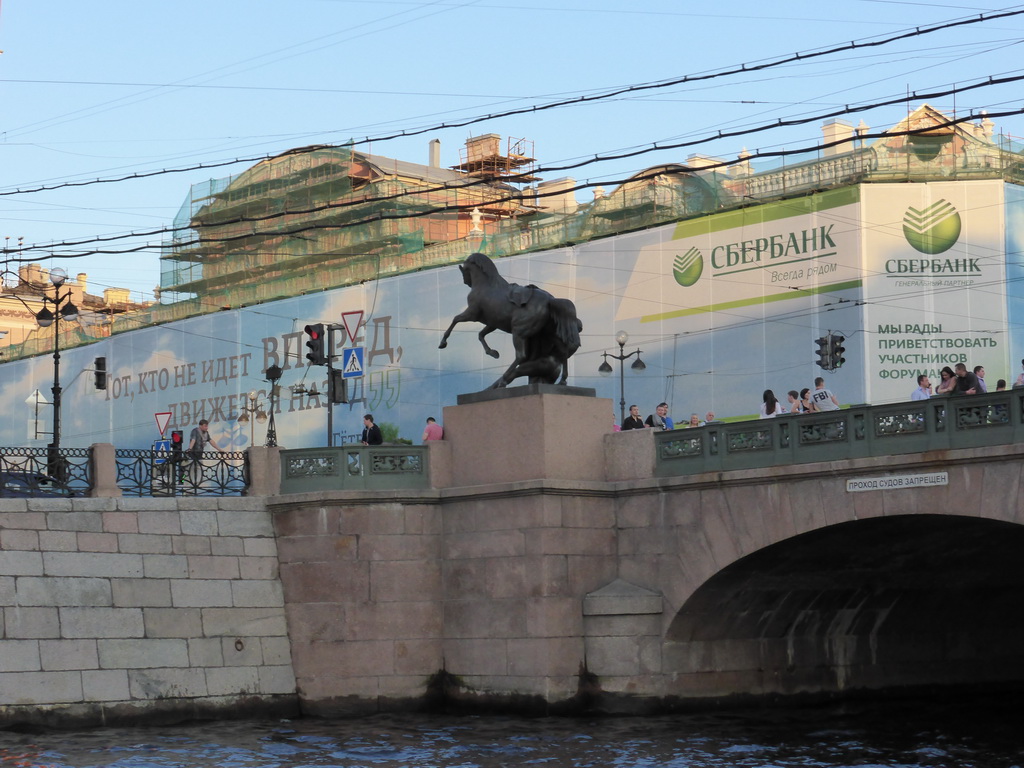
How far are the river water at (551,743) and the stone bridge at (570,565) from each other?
0.68 meters

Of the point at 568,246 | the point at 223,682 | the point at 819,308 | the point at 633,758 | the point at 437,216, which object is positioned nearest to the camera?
the point at 633,758

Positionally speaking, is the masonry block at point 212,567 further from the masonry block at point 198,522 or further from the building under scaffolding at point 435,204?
the building under scaffolding at point 435,204

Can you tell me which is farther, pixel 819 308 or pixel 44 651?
pixel 819 308

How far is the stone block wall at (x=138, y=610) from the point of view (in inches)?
784

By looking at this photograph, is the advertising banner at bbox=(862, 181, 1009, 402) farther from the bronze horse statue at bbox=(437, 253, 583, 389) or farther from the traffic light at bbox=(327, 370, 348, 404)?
the bronze horse statue at bbox=(437, 253, 583, 389)

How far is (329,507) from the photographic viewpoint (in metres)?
22.1

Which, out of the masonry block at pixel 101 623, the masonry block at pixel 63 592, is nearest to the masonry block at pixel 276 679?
the masonry block at pixel 101 623

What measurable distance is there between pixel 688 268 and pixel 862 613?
1816 cm

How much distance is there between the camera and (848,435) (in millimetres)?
19781

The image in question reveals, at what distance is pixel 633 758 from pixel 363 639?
5.17m

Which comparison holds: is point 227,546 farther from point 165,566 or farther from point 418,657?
point 418,657

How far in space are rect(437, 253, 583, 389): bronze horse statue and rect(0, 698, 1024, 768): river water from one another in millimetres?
4572

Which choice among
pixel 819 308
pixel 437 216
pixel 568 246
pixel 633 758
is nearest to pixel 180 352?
pixel 437 216

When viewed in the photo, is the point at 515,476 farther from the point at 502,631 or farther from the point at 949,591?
the point at 949,591
